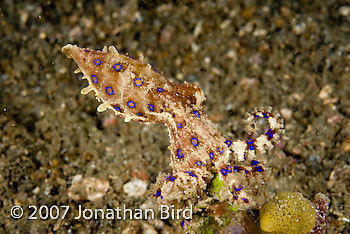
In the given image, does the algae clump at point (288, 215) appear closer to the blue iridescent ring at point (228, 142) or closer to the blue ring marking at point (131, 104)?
the blue iridescent ring at point (228, 142)

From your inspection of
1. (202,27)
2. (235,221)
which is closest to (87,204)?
(235,221)

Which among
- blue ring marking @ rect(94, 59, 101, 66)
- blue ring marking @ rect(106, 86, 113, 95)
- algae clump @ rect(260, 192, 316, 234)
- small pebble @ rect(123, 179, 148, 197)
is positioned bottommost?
algae clump @ rect(260, 192, 316, 234)

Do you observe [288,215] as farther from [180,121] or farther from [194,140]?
[180,121]

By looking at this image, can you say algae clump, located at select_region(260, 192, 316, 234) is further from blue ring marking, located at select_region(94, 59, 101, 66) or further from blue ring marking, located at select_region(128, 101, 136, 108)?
blue ring marking, located at select_region(94, 59, 101, 66)

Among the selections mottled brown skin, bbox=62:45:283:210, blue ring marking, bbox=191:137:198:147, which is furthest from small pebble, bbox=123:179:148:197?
blue ring marking, bbox=191:137:198:147

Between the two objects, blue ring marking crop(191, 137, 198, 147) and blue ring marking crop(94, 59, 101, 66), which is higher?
blue ring marking crop(94, 59, 101, 66)

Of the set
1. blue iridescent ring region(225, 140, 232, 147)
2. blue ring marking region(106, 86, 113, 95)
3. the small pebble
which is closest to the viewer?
blue ring marking region(106, 86, 113, 95)

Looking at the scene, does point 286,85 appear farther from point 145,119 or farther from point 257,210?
point 145,119

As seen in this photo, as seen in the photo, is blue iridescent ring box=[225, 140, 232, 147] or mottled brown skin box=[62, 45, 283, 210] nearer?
mottled brown skin box=[62, 45, 283, 210]
